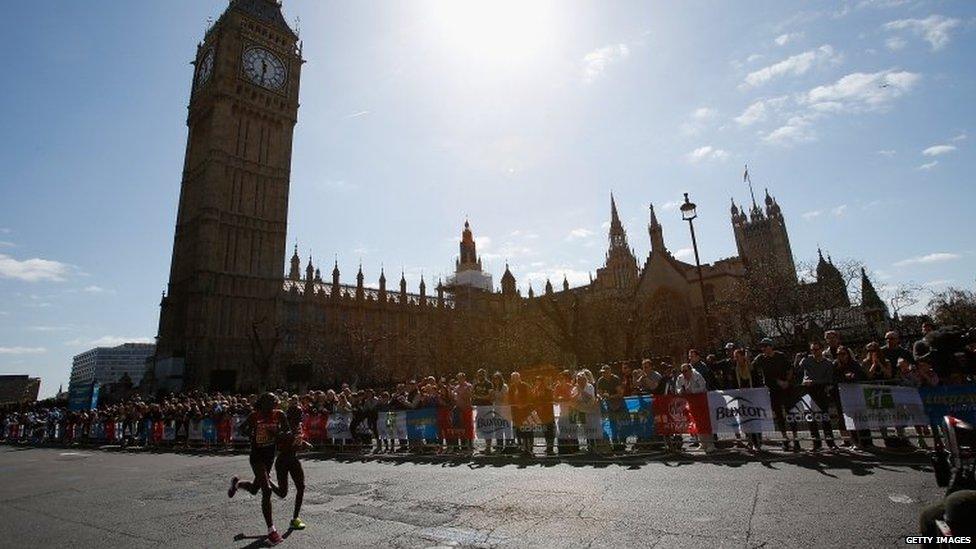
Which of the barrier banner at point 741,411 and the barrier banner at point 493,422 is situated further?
the barrier banner at point 493,422

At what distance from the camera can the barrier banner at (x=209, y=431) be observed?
65.6 feet

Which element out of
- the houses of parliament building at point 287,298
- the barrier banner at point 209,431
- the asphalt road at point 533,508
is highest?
the houses of parliament building at point 287,298

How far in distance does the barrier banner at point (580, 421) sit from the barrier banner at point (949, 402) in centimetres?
596

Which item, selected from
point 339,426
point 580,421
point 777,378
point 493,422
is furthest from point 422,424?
point 777,378

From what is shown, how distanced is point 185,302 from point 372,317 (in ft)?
85.7

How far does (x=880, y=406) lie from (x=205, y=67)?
73.1 meters

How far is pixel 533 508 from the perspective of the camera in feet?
22.2

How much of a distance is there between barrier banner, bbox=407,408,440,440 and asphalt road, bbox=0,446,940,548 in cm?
298

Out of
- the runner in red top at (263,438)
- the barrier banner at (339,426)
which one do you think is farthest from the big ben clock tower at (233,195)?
the runner in red top at (263,438)

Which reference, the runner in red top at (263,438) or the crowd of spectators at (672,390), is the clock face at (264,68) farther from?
the runner in red top at (263,438)

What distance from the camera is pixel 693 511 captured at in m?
6.05

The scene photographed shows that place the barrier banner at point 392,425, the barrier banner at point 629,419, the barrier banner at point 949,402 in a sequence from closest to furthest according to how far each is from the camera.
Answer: the barrier banner at point 949,402, the barrier banner at point 629,419, the barrier banner at point 392,425

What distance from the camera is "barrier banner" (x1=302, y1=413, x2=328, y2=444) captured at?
1655 cm

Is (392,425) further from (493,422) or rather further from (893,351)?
(893,351)
